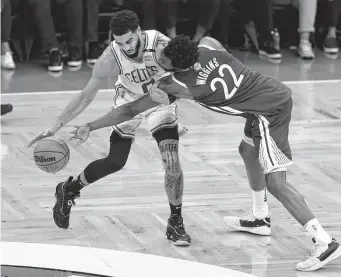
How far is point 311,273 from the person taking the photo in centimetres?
605

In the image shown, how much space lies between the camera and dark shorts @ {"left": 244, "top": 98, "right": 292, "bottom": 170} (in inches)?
237

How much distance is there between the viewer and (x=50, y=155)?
251 inches

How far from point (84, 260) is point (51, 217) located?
3600 millimetres

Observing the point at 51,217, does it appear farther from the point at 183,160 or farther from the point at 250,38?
the point at 250,38

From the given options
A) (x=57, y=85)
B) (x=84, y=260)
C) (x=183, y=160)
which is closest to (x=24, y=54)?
(x=57, y=85)

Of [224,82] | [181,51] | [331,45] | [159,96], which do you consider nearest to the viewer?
[181,51]

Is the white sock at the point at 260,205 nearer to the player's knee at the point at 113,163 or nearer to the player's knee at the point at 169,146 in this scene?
the player's knee at the point at 169,146

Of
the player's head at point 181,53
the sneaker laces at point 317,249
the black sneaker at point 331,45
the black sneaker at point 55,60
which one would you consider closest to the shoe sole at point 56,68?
the black sneaker at point 55,60

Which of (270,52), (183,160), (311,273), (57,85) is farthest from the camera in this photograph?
(270,52)

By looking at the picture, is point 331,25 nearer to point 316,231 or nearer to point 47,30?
point 47,30

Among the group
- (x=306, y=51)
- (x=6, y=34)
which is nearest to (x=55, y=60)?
(x=6, y=34)

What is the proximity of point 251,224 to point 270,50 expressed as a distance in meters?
5.91

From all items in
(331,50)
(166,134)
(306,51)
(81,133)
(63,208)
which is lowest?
(331,50)

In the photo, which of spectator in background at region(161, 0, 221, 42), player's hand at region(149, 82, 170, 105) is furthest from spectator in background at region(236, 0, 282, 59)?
player's hand at region(149, 82, 170, 105)
